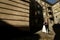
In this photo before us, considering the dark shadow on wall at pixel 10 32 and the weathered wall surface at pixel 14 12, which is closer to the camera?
the dark shadow on wall at pixel 10 32

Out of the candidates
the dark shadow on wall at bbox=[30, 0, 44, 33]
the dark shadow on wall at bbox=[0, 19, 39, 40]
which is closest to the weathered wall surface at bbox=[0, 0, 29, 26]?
the dark shadow on wall at bbox=[0, 19, 39, 40]

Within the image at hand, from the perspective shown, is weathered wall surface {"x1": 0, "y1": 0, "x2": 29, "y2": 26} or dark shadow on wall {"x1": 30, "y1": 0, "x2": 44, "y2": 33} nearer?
weathered wall surface {"x1": 0, "y1": 0, "x2": 29, "y2": 26}

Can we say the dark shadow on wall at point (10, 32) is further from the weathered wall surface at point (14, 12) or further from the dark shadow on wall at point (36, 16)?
the dark shadow on wall at point (36, 16)

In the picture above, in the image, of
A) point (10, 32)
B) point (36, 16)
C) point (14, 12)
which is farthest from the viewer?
point (36, 16)

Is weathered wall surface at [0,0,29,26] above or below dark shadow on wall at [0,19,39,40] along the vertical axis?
above

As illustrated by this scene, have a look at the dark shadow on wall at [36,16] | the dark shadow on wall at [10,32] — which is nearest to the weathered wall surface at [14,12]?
the dark shadow on wall at [10,32]

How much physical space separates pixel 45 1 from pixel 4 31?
40.0 ft

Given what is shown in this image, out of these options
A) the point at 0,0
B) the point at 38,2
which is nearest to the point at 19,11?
the point at 0,0

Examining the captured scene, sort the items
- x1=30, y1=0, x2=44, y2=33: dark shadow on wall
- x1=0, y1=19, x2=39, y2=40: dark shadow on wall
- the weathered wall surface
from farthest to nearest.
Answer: x1=30, y1=0, x2=44, y2=33: dark shadow on wall < the weathered wall surface < x1=0, y1=19, x2=39, y2=40: dark shadow on wall

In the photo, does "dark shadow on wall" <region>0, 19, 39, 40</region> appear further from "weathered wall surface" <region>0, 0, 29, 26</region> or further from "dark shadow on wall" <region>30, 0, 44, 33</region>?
"dark shadow on wall" <region>30, 0, 44, 33</region>

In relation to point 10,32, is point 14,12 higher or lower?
higher

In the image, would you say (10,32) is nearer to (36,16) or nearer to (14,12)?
(14,12)

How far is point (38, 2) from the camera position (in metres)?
13.8

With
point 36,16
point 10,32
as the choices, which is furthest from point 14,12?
point 36,16
